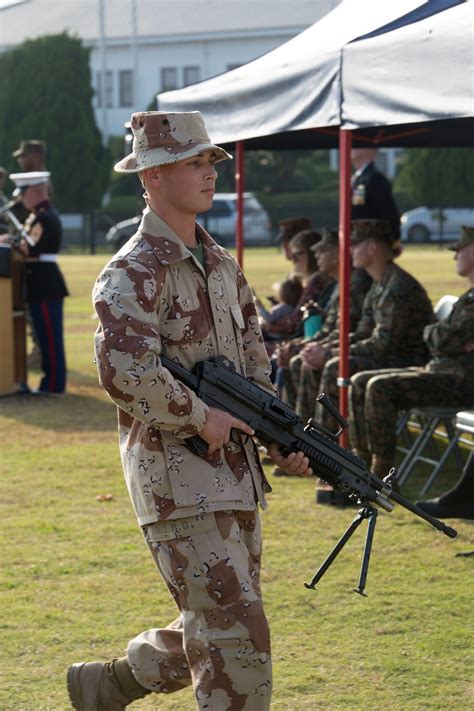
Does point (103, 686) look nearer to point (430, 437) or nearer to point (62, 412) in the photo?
point (430, 437)

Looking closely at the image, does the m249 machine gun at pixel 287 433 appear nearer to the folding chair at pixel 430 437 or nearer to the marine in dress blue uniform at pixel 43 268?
the folding chair at pixel 430 437

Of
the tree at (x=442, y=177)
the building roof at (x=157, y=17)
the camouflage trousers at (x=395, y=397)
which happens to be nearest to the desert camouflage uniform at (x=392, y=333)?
the camouflage trousers at (x=395, y=397)

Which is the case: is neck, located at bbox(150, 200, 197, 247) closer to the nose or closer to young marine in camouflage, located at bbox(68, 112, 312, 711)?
young marine in camouflage, located at bbox(68, 112, 312, 711)

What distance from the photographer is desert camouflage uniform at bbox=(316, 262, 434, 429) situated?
8.70 metres

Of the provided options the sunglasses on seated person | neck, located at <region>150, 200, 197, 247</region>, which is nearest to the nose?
neck, located at <region>150, 200, 197, 247</region>

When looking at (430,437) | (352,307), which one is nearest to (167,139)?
(430,437)

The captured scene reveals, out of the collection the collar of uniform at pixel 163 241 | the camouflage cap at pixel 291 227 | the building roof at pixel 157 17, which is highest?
the building roof at pixel 157 17

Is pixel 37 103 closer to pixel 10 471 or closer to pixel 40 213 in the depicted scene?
pixel 40 213

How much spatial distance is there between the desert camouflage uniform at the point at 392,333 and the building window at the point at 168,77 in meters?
65.5

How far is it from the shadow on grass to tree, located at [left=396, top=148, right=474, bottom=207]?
39030 millimetres

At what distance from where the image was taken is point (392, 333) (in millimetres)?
8719

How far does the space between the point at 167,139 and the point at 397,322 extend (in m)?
4.80

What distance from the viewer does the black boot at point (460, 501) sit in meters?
7.01

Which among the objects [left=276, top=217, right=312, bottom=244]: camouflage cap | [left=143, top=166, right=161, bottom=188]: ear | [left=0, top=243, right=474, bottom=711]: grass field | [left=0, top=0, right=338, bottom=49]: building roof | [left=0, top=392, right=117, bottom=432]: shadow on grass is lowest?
[left=0, top=392, right=117, bottom=432]: shadow on grass
